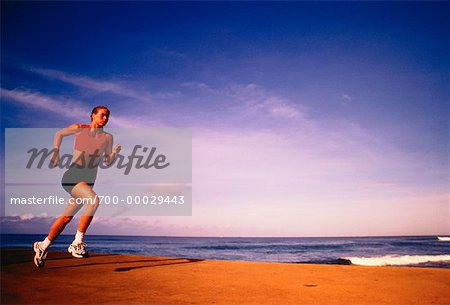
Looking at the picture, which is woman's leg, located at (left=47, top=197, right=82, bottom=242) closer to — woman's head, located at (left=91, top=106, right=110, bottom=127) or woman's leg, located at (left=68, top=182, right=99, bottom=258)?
woman's leg, located at (left=68, top=182, right=99, bottom=258)

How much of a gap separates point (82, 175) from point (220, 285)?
226 centimetres

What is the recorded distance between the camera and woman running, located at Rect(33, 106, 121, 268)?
3973 mm

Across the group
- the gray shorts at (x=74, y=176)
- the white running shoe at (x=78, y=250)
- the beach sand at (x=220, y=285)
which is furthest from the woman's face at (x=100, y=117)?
the beach sand at (x=220, y=285)

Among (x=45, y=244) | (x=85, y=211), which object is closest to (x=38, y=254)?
(x=45, y=244)

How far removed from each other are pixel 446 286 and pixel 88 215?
179 inches

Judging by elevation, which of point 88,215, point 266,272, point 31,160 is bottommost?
point 266,272

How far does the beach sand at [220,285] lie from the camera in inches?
116

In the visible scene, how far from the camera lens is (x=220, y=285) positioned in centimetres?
367

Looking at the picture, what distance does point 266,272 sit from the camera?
4.75m

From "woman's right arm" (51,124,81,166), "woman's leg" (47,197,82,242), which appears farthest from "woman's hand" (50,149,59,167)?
"woman's leg" (47,197,82,242)

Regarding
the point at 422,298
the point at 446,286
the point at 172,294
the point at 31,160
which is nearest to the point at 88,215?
the point at 31,160

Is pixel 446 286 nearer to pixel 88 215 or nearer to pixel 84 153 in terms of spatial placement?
pixel 88 215

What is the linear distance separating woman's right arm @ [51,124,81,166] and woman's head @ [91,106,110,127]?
0.23m

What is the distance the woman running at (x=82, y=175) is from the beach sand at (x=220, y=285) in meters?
0.45
